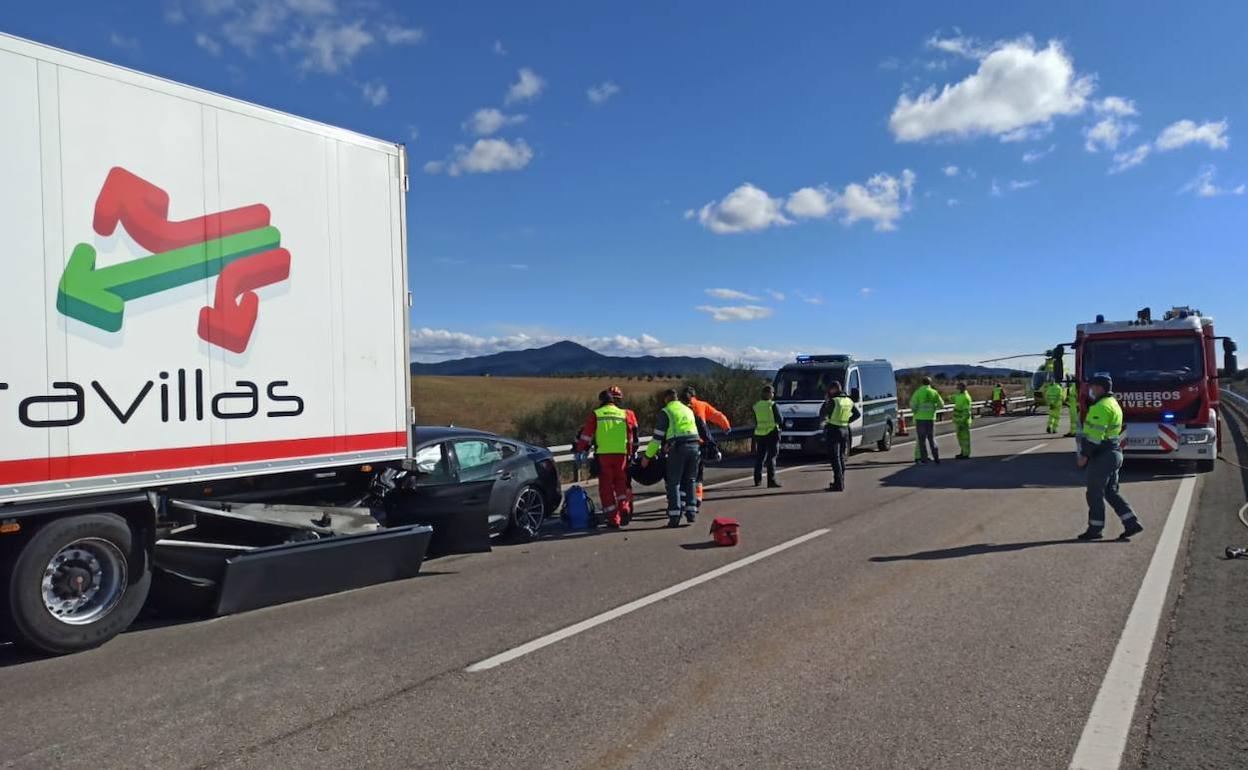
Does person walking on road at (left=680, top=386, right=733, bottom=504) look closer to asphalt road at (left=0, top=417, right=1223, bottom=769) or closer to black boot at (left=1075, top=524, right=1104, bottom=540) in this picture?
asphalt road at (left=0, top=417, right=1223, bottom=769)

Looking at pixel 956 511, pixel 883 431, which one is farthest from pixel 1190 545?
pixel 883 431

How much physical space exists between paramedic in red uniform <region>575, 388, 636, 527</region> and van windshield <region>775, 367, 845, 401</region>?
924 centimetres

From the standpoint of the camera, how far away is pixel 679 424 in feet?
34.9

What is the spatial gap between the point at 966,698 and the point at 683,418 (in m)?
6.43

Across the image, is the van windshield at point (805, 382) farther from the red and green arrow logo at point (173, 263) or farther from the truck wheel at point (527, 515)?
the red and green arrow logo at point (173, 263)

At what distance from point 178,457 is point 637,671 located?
360 centimetres

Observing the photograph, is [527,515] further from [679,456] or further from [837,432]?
[837,432]

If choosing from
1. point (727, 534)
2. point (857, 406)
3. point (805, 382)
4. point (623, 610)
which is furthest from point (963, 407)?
point (623, 610)

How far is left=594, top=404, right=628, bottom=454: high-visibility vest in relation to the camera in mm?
10297

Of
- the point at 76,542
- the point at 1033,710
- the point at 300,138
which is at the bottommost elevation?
the point at 1033,710

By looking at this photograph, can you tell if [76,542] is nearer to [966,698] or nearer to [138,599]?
[138,599]

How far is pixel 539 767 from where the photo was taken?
3.75 meters

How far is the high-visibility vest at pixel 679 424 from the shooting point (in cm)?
1060

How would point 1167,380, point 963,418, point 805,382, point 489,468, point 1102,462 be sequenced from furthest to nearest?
1. point 805,382
2. point 963,418
3. point 1167,380
4. point 489,468
5. point 1102,462
